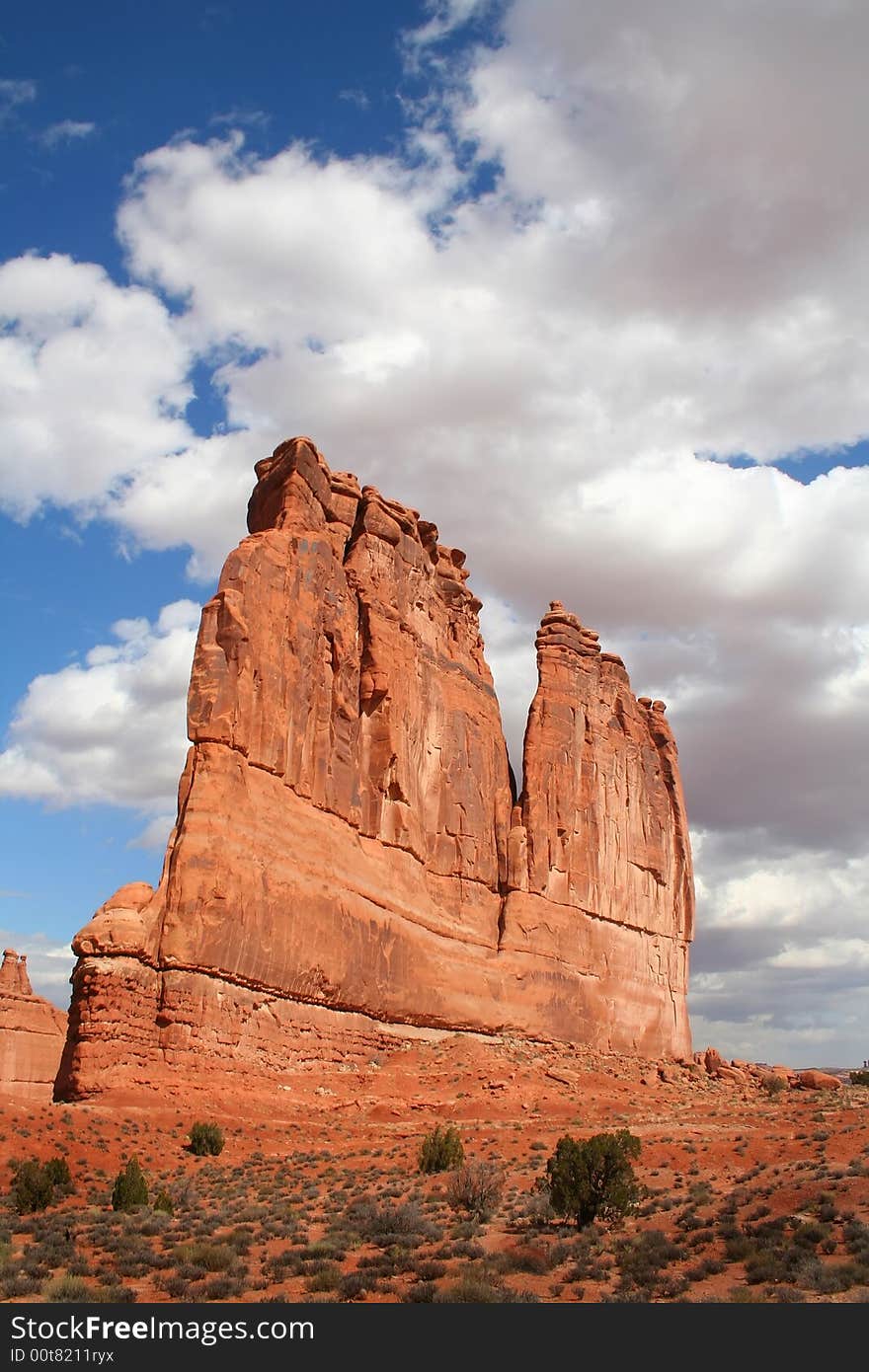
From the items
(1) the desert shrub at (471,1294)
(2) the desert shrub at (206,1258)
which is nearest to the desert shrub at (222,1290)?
(2) the desert shrub at (206,1258)

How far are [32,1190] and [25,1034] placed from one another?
3842cm

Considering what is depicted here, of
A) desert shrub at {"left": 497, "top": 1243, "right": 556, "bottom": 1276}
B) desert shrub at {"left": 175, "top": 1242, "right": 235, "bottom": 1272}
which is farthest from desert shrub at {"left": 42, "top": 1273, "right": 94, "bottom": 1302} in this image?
desert shrub at {"left": 497, "top": 1243, "right": 556, "bottom": 1276}

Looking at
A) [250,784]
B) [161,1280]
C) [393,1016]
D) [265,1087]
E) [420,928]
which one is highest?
[250,784]

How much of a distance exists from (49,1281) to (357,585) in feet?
113

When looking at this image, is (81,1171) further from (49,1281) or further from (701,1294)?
(701,1294)

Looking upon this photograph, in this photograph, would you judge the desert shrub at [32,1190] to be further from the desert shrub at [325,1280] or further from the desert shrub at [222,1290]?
the desert shrub at [325,1280]

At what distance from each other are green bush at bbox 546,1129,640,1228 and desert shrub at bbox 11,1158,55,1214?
31.1 ft

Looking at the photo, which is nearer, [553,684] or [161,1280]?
[161,1280]

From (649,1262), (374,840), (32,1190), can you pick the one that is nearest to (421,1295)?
(649,1262)

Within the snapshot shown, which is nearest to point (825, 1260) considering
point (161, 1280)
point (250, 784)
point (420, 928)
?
point (161, 1280)

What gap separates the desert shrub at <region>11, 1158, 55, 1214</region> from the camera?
20269 millimetres

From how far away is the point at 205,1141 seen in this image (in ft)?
86.4

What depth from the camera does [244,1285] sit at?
515 inches

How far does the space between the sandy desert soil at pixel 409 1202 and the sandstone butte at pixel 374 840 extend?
2.61 metres
